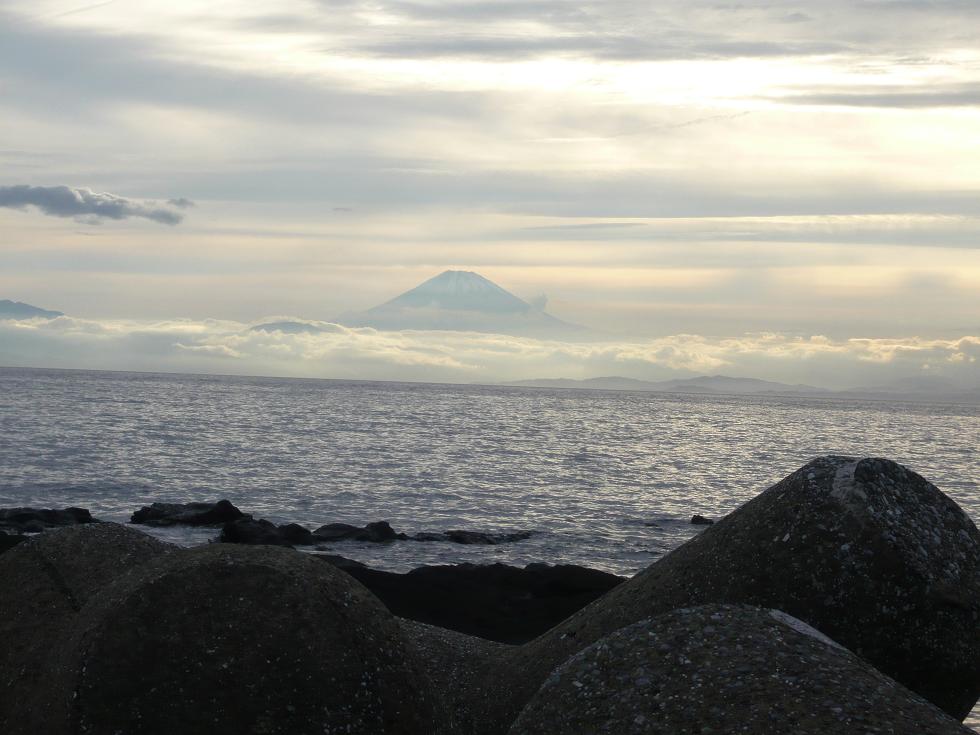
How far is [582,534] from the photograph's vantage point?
2847cm

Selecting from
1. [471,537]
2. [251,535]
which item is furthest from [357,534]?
[251,535]

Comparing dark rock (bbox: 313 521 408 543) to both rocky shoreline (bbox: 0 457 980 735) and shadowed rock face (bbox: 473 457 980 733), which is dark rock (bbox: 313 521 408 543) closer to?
rocky shoreline (bbox: 0 457 980 735)

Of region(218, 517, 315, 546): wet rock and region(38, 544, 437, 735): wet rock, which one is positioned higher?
region(38, 544, 437, 735): wet rock

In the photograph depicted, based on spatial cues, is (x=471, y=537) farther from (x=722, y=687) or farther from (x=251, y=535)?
(x=722, y=687)

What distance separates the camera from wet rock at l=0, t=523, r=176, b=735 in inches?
288

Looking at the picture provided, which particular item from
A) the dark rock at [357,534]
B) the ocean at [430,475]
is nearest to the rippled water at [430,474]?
the ocean at [430,475]

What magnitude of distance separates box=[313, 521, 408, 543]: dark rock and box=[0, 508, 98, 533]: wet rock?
6.08 m

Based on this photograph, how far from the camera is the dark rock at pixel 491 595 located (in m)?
15.3

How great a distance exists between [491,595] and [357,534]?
9721 mm

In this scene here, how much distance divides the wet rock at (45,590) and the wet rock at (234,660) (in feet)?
2.63

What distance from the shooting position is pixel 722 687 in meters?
5.10

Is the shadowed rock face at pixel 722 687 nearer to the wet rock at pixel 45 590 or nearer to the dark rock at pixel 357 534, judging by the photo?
the wet rock at pixel 45 590

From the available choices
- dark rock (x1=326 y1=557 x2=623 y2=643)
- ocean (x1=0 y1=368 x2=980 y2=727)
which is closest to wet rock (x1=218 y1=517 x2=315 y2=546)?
ocean (x1=0 y1=368 x2=980 y2=727)

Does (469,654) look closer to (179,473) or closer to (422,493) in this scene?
(422,493)
